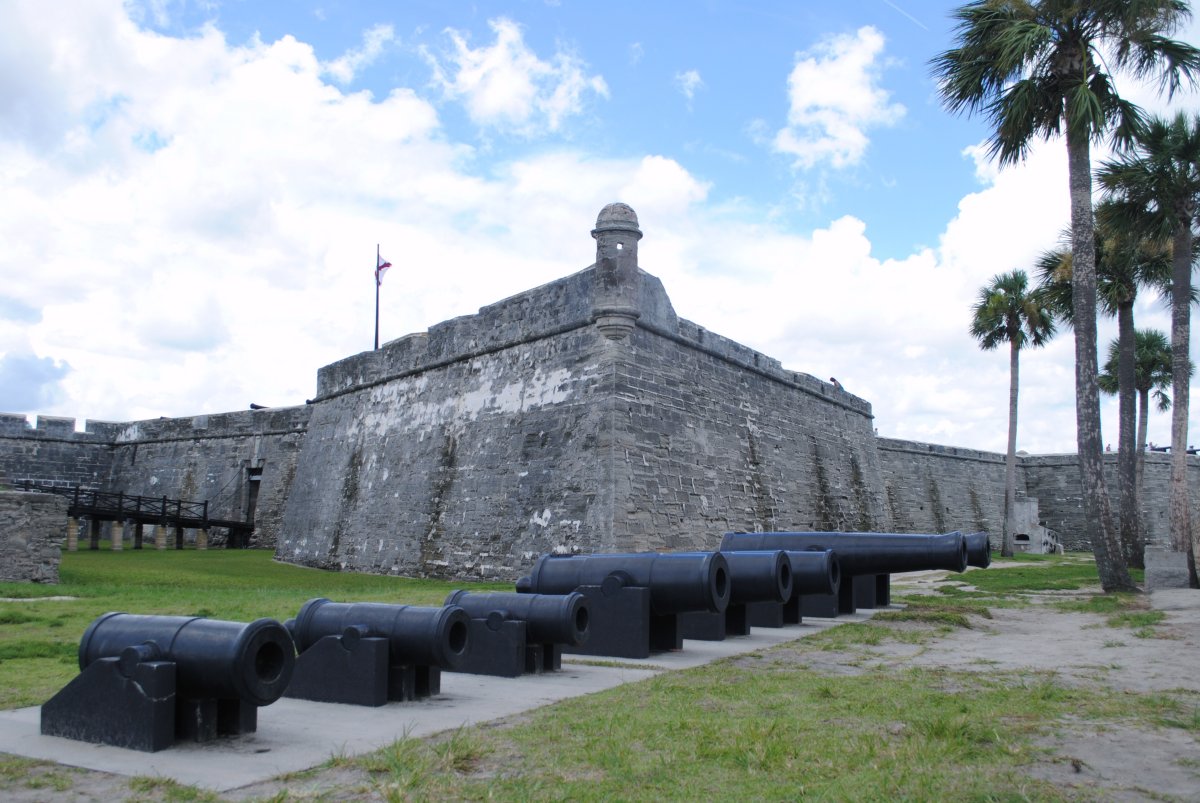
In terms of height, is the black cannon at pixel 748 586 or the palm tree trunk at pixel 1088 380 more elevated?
the palm tree trunk at pixel 1088 380

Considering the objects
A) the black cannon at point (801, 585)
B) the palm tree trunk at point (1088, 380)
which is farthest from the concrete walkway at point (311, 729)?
the palm tree trunk at point (1088, 380)

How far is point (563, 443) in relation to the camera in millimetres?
13562

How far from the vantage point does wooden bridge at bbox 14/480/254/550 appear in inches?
839

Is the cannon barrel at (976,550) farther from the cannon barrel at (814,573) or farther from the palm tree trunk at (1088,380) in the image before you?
the cannon barrel at (814,573)

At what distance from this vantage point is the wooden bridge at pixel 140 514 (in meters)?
21.3

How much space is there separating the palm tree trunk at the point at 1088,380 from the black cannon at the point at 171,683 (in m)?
10.7

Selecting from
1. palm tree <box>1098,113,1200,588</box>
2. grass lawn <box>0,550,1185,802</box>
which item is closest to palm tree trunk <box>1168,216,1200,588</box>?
palm tree <box>1098,113,1200,588</box>

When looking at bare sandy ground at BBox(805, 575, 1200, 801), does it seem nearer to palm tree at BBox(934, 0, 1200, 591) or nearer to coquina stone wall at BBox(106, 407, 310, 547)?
palm tree at BBox(934, 0, 1200, 591)

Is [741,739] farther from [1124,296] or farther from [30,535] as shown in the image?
[1124,296]

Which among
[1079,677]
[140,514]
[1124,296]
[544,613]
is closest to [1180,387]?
[1124,296]

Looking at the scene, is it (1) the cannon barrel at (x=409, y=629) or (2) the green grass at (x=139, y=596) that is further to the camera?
(2) the green grass at (x=139, y=596)

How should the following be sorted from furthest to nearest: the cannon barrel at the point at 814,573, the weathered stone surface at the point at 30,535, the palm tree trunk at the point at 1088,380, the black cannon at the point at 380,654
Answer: the palm tree trunk at the point at 1088,380
the weathered stone surface at the point at 30,535
the cannon barrel at the point at 814,573
the black cannon at the point at 380,654

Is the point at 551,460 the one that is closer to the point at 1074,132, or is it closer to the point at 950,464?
the point at 1074,132

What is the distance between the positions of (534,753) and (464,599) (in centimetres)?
255
